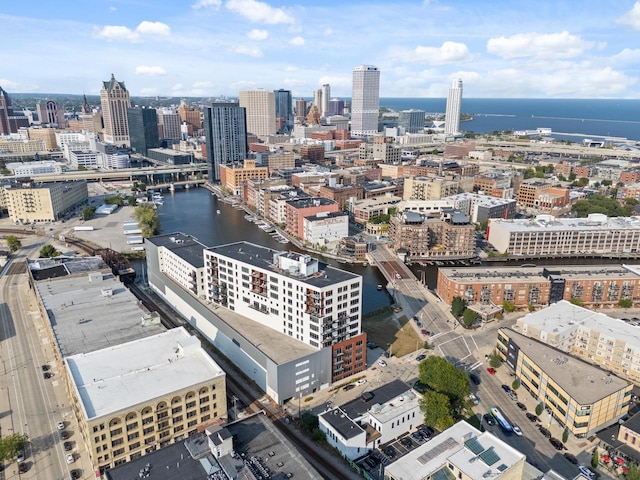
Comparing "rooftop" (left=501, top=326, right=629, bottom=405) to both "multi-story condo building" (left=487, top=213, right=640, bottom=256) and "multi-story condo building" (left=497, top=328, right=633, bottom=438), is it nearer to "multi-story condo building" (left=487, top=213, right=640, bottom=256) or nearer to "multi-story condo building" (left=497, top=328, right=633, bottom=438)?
"multi-story condo building" (left=497, top=328, right=633, bottom=438)

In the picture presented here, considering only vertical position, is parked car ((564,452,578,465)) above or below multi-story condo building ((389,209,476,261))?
below

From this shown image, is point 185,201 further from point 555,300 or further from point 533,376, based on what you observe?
point 533,376

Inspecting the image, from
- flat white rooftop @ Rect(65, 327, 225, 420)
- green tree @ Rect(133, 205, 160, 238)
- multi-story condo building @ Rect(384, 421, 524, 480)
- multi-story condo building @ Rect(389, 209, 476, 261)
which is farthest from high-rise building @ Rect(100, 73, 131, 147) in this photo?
multi-story condo building @ Rect(384, 421, 524, 480)

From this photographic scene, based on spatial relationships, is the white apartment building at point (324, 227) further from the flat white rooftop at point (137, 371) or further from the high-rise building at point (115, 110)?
the high-rise building at point (115, 110)

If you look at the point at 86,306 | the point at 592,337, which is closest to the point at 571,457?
the point at 592,337

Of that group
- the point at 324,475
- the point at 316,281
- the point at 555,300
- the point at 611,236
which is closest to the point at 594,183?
the point at 611,236

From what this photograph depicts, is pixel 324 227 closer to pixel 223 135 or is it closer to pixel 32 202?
pixel 32 202
